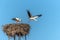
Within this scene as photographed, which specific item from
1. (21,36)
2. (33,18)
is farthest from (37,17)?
(21,36)

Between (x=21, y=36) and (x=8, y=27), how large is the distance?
0.42m

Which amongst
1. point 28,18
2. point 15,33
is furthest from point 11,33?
point 28,18

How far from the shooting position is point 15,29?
281 inches

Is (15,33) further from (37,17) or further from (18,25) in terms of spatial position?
(37,17)

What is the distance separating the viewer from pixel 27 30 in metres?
7.28

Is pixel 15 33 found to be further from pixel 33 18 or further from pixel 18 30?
pixel 33 18

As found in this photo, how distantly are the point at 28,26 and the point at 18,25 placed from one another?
0.99 feet

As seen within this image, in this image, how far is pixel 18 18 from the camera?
24.1 ft

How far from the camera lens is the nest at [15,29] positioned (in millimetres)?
7129

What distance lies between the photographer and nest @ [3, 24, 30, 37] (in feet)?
23.4

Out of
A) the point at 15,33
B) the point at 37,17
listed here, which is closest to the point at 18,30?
the point at 15,33

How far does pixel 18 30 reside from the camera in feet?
23.4

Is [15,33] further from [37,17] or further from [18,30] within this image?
[37,17]

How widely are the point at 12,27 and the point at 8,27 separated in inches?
3.6
